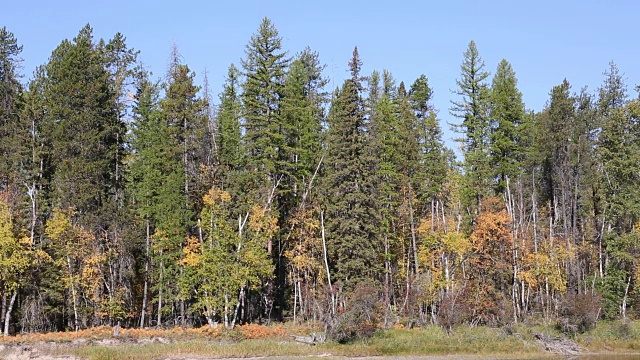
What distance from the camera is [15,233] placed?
41812mm

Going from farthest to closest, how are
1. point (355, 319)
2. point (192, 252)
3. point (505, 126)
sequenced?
point (505, 126) < point (192, 252) < point (355, 319)

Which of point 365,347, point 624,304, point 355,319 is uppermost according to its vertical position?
point 355,319

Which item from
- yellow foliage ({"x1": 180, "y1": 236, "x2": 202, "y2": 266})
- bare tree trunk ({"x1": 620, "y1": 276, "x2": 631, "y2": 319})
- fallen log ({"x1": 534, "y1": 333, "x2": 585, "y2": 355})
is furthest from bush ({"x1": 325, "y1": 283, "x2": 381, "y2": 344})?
bare tree trunk ({"x1": 620, "y1": 276, "x2": 631, "y2": 319})

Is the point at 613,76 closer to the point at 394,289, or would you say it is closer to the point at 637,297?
the point at 637,297

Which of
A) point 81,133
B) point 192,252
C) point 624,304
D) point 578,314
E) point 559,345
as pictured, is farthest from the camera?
point 624,304

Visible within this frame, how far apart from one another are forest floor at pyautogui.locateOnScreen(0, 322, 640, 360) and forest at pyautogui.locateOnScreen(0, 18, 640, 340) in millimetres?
1801

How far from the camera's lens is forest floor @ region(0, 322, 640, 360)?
34.9 metres

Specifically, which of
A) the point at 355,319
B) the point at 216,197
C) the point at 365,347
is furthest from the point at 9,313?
the point at 365,347

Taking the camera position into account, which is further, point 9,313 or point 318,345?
point 9,313

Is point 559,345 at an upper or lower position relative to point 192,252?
lower

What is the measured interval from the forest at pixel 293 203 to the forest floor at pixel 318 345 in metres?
1.80

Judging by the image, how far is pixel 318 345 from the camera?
1492 inches

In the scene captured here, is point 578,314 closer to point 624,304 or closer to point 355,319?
point 624,304

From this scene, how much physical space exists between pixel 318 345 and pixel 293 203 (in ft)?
49.2
